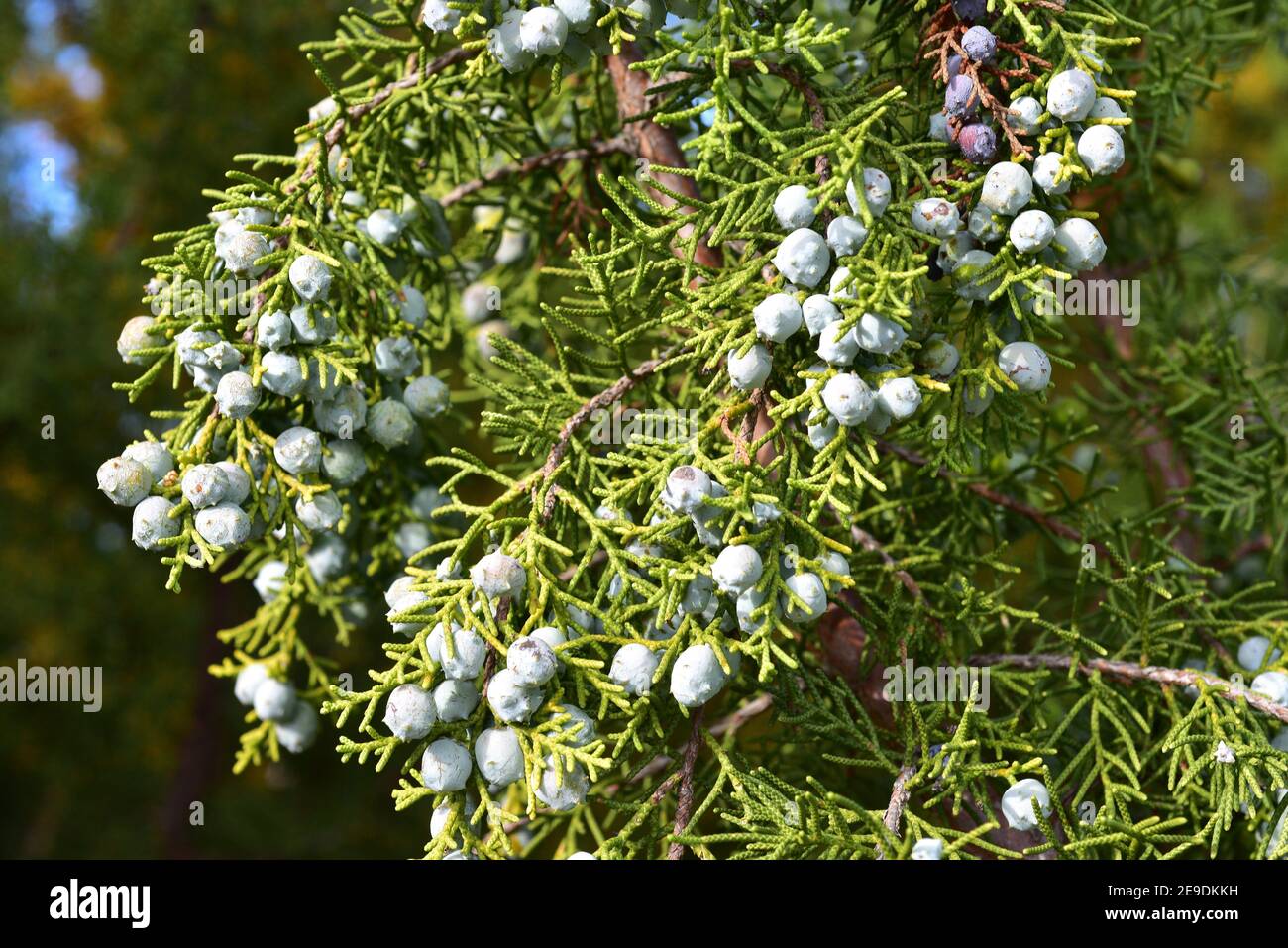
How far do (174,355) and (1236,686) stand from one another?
98 centimetres

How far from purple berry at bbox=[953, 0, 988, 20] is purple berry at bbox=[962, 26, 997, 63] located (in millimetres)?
37

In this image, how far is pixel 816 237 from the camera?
0.83 metres

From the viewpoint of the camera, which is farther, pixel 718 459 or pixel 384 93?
pixel 384 93

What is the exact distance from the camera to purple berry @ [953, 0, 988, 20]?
0.93 meters

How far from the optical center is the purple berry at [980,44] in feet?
2.93

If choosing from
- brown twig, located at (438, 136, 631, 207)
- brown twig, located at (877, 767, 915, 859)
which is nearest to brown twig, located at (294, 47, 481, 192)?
brown twig, located at (438, 136, 631, 207)

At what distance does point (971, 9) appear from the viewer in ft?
3.06

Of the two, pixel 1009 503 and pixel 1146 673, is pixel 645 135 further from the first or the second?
pixel 1146 673

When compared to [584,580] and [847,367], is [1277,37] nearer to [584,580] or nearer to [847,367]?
[847,367]

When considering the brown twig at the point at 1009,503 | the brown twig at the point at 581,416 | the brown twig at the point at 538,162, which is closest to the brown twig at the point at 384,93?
the brown twig at the point at 538,162

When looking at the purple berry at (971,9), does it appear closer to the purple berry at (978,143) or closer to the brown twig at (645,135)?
the purple berry at (978,143)

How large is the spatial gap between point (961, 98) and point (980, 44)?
0.05 meters

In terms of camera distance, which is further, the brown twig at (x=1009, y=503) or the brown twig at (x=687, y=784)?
the brown twig at (x=1009, y=503)

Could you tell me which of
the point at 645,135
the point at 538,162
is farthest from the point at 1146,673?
the point at 538,162
